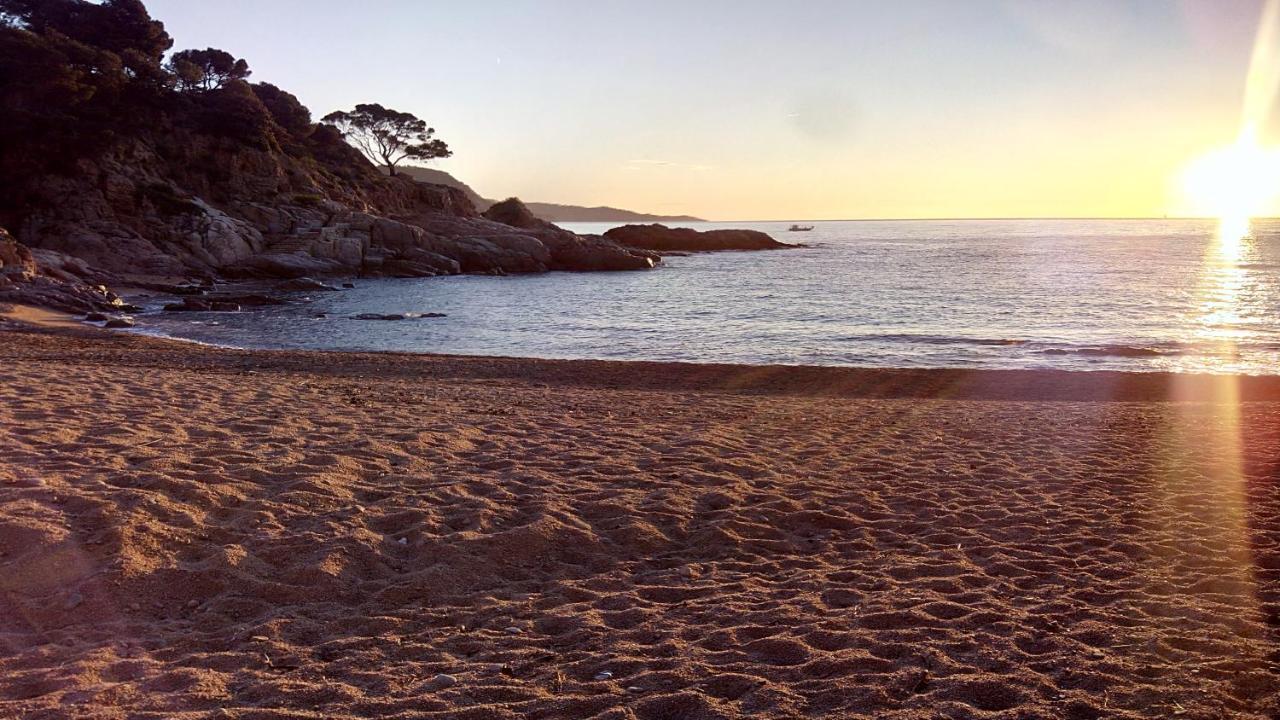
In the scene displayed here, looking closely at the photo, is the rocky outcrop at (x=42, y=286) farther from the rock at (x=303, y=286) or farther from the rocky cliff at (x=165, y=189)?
the rock at (x=303, y=286)

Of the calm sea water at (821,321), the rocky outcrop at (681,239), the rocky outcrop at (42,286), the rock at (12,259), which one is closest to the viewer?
the calm sea water at (821,321)

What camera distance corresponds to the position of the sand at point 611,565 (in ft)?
13.4

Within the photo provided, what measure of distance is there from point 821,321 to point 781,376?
1249cm

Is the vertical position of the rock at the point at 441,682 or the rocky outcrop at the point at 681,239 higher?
the rocky outcrop at the point at 681,239

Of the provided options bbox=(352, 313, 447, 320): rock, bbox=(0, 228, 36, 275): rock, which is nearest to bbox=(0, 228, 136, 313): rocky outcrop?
bbox=(0, 228, 36, 275): rock

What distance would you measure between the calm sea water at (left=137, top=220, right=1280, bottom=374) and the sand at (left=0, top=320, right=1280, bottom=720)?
38.0 ft

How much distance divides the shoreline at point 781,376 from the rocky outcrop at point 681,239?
247ft

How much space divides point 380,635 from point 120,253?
1733 inches

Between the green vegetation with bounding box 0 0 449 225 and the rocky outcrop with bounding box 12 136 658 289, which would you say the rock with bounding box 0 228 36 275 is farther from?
the green vegetation with bounding box 0 0 449 225

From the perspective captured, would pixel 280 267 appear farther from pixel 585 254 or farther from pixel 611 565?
pixel 611 565

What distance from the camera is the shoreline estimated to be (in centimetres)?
1600

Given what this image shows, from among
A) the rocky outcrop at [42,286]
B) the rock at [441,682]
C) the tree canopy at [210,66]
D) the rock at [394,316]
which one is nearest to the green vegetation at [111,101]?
the tree canopy at [210,66]

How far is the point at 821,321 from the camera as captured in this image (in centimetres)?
2978

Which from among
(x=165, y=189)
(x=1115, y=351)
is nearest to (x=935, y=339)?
(x=1115, y=351)
